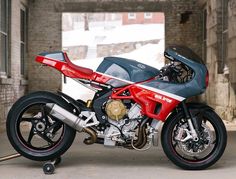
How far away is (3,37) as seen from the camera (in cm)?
1134

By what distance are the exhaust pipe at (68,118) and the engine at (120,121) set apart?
10.3 inches

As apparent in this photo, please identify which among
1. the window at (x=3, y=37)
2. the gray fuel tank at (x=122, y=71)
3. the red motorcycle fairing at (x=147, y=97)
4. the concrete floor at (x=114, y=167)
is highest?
the window at (x=3, y=37)

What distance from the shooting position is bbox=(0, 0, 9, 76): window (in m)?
11.1

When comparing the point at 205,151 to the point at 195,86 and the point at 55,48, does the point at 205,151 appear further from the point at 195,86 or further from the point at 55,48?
the point at 55,48

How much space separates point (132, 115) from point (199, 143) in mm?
683

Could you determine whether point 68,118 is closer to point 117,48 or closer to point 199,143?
point 199,143

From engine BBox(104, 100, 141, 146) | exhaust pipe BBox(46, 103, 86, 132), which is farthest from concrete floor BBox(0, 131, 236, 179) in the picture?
exhaust pipe BBox(46, 103, 86, 132)

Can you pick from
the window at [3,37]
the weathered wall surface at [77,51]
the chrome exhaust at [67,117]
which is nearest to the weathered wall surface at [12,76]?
the window at [3,37]

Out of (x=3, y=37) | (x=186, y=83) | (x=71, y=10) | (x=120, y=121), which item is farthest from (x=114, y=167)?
(x=71, y=10)

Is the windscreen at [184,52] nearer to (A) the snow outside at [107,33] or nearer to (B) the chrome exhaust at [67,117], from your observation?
(B) the chrome exhaust at [67,117]

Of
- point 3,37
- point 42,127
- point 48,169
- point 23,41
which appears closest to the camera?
point 48,169

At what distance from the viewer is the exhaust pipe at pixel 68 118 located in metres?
4.74

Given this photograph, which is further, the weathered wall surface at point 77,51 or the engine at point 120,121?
the weathered wall surface at point 77,51

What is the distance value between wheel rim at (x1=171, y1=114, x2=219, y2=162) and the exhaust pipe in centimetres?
89
